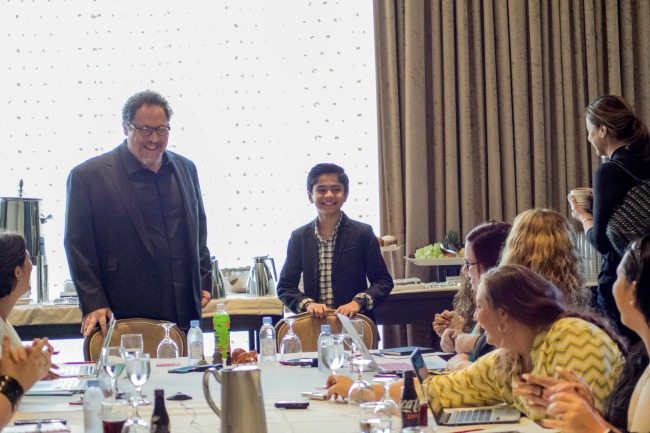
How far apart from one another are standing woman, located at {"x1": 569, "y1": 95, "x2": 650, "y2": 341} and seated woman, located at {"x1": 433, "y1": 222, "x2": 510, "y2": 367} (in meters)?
0.62

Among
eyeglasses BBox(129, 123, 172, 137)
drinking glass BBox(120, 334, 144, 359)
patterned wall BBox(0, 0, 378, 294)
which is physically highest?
patterned wall BBox(0, 0, 378, 294)

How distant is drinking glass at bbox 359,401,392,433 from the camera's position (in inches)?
Result: 79.1

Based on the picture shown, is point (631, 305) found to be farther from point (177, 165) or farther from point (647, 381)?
point (177, 165)

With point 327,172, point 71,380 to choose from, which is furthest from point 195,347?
point 327,172

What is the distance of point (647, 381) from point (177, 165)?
262 centimetres

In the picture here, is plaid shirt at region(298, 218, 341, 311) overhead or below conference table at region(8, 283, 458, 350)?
overhead

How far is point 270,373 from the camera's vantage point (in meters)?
3.19

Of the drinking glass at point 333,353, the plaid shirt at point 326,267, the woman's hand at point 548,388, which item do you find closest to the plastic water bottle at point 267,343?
the drinking glass at point 333,353

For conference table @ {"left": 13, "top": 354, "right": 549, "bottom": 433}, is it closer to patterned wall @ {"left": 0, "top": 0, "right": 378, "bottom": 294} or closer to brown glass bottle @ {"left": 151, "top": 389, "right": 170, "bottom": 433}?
brown glass bottle @ {"left": 151, "top": 389, "right": 170, "bottom": 433}

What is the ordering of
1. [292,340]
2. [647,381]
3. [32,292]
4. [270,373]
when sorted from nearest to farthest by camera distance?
[647,381], [270,373], [292,340], [32,292]

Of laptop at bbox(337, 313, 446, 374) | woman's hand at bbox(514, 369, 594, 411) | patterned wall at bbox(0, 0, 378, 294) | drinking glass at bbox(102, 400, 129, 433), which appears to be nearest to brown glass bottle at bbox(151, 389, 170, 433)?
drinking glass at bbox(102, 400, 129, 433)

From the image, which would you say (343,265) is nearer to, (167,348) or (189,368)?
(167,348)

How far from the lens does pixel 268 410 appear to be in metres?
2.52

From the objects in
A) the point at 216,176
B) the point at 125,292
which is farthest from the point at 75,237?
the point at 216,176
